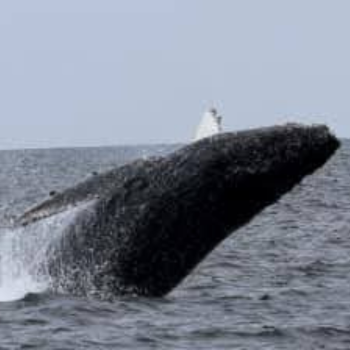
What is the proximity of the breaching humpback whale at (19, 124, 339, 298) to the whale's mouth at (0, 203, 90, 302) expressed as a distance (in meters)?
0.12

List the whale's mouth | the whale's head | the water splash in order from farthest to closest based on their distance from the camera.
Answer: the water splash → the whale's mouth → the whale's head

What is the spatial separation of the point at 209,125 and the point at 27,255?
273 centimetres

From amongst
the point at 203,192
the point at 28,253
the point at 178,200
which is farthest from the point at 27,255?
the point at 203,192

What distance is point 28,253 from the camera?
566 inches

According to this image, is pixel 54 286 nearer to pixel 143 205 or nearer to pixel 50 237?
pixel 50 237

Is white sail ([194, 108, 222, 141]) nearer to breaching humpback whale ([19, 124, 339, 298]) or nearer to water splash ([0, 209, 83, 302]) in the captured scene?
breaching humpback whale ([19, 124, 339, 298])

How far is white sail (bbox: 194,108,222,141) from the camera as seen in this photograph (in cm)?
1360

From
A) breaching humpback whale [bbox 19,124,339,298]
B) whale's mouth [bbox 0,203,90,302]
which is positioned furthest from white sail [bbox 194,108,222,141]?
whale's mouth [bbox 0,203,90,302]

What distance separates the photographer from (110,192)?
13.2 meters

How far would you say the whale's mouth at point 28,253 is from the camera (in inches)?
518

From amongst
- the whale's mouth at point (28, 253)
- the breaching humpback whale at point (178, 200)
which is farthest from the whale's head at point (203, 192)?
the whale's mouth at point (28, 253)

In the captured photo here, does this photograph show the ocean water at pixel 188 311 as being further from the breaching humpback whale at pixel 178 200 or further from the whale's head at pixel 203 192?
the whale's head at pixel 203 192

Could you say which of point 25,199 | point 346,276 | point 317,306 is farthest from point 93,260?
point 25,199

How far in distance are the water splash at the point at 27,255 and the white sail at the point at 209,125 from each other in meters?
1.78
